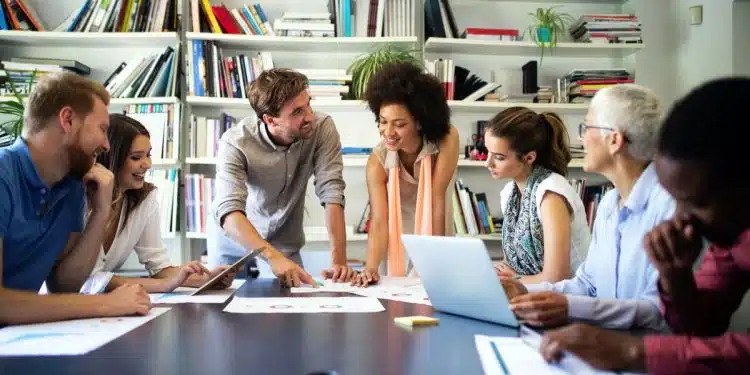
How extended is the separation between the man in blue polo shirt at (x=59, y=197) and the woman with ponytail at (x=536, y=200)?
1.11m

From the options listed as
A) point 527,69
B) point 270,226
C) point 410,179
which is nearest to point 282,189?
point 270,226

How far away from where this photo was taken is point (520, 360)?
972 mm

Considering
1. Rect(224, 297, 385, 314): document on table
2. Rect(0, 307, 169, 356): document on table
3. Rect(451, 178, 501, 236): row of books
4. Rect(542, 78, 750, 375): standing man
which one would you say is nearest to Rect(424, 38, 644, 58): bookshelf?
Rect(451, 178, 501, 236): row of books

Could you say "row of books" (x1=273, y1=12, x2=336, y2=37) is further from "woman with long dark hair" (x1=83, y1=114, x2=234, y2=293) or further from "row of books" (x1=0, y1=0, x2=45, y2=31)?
"woman with long dark hair" (x1=83, y1=114, x2=234, y2=293)

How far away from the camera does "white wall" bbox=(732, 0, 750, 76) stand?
349cm

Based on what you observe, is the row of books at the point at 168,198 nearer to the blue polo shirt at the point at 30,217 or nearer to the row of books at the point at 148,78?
the row of books at the point at 148,78

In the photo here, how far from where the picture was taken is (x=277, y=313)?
1.43m

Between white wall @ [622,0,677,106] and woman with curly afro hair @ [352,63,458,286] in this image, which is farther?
white wall @ [622,0,677,106]

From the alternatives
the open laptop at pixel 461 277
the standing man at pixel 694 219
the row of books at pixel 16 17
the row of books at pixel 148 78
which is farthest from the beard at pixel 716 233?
the row of books at pixel 16 17

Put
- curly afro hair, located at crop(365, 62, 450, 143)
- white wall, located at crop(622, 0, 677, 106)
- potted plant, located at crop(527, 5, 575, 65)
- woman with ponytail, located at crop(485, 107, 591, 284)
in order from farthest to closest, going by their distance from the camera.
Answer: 1. white wall, located at crop(622, 0, 677, 106)
2. potted plant, located at crop(527, 5, 575, 65)
3. curly afro hair, located at crop(365, 62, 450, 143)
4. woman with ponytail, located at crop(485, 107, 591, 284)

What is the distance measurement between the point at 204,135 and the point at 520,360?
3.01m

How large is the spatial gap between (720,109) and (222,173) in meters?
1.84

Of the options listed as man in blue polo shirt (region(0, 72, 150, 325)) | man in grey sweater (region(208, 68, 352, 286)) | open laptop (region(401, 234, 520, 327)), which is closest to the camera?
open laptop (region(401, 234, 520, 327))

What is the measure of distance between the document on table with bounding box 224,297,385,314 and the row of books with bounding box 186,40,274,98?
86.8 inches
